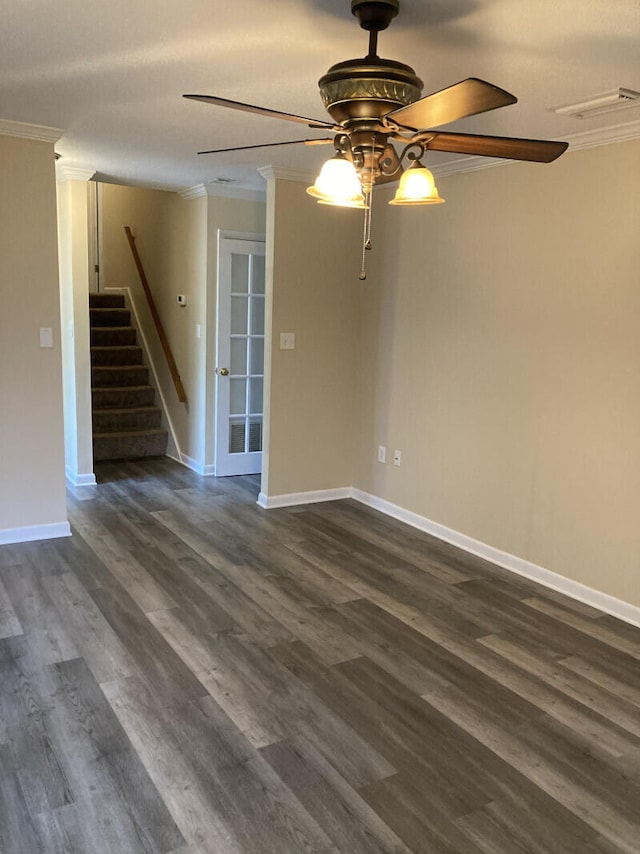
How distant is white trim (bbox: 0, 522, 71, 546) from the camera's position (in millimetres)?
4023

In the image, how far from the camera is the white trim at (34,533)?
4.02m

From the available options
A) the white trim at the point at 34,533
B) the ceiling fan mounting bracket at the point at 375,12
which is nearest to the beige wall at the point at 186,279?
the white trim at the point at 34,533

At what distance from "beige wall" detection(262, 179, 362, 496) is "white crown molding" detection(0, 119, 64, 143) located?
1.45 metres

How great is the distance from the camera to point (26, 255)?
12.6 feet

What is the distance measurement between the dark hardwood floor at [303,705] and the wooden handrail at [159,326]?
209 centimetres

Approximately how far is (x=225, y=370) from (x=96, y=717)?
3532mm

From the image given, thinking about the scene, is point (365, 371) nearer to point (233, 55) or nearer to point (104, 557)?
point (104, 557)

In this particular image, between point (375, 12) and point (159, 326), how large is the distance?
4703 millimetres

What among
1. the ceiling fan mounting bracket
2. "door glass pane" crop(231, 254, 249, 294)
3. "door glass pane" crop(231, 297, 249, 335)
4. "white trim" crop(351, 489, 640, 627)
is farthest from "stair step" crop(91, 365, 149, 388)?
the ceiling fan mounting bracket

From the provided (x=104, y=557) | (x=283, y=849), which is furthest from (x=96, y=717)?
(x=104, y=557)

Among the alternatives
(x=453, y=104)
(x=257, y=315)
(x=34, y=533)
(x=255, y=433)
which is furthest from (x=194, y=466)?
(x=453, y=104)

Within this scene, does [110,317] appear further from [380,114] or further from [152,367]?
[380,114]

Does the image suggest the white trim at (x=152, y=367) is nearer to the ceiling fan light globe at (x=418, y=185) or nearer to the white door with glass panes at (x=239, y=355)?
the white door with glass panes at (x=239, y=355)

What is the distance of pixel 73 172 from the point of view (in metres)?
4.85
